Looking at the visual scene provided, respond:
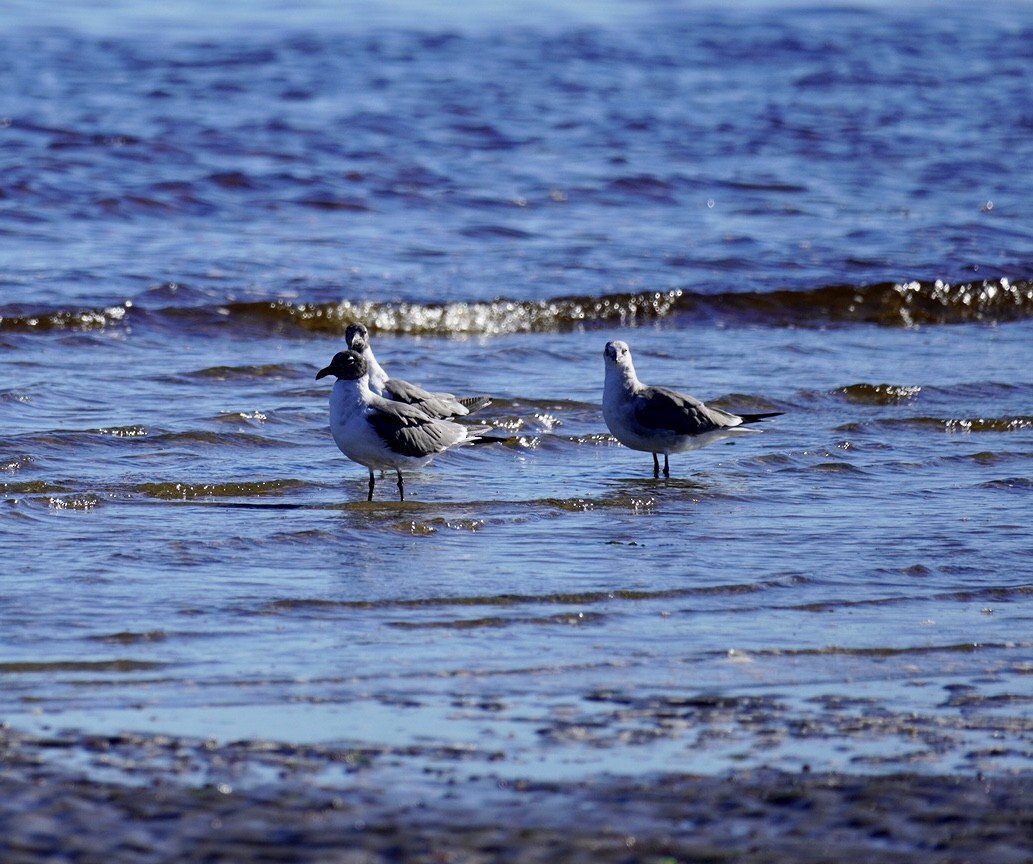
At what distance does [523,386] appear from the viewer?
35.1 ft

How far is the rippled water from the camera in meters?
4.87

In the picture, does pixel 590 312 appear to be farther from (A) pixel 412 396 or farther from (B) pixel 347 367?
(B) pixel 347 367

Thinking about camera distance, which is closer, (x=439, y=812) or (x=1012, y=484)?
(x=439, y=812)

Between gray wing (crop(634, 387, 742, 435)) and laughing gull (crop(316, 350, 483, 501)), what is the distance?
3.55ft

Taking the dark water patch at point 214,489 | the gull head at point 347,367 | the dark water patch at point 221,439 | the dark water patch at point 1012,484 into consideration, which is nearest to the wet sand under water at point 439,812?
the dark water patch at point 214,489

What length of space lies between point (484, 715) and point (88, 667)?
1.23 meters

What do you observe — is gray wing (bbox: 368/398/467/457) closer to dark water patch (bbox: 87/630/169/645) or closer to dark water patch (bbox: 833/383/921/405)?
dark water patch (bbox: 87/630/169/645)

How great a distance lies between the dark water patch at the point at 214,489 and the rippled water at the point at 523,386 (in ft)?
0.09

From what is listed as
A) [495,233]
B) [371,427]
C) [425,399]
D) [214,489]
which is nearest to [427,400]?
[425,399]

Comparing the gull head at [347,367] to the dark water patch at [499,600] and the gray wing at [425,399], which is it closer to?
the gray wing at [425,399]

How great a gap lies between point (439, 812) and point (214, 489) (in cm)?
431

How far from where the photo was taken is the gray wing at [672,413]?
337 inches

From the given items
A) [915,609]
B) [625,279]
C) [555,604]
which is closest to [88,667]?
[555,604]

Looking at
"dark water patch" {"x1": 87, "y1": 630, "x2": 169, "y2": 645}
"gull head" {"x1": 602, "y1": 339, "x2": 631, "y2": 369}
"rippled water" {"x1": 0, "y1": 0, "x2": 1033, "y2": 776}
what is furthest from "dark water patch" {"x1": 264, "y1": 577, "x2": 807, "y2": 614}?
"gull head" {"x1": 602, "y1": 339, "x2": 631, "y2": 369}
